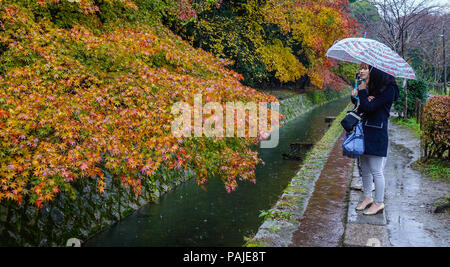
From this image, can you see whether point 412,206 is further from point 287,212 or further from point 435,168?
point 435,168

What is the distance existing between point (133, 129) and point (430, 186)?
17.4 feet

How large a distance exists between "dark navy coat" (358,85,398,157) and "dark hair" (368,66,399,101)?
0.14ft

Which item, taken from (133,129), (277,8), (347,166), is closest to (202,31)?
(277,8)

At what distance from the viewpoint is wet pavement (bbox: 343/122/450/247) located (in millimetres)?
4125

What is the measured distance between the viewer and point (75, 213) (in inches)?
246

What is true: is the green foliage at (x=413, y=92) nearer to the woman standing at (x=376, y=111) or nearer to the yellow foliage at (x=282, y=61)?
the yellow foliage at (x=282, y=61)

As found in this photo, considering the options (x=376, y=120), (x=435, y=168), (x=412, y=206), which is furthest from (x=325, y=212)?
(x=435, y=168)

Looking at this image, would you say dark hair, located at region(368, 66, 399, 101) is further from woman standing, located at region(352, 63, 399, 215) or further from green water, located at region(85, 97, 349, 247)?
green water, located at region(85, 97, 349, 247)

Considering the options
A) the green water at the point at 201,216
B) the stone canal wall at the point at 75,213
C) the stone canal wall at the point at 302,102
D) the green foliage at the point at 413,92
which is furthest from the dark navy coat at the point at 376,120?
the stone canal wall at the point at 302,102

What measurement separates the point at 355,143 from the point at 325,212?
1.40m

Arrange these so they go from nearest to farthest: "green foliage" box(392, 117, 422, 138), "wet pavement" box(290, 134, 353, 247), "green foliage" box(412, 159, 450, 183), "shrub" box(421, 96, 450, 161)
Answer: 1. "wet pavement" box(290, 134, 353, 247)
2. "green foliage" box(412, 159, 450, 183)
3. "shrub" box(421, 96, 450, 161)
4. "green foliage" box(392, 117, 422, 138)

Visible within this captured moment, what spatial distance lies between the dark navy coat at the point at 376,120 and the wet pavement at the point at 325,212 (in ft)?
3.75

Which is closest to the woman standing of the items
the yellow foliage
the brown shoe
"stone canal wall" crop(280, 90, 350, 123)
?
the brown shoe

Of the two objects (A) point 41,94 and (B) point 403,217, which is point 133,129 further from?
(B) point 403,217
